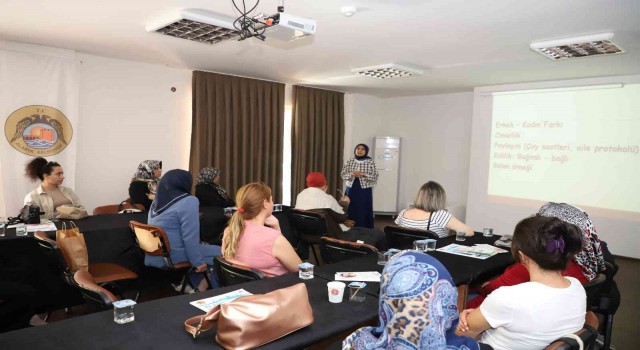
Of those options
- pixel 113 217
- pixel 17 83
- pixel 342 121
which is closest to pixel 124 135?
pixel 17 83

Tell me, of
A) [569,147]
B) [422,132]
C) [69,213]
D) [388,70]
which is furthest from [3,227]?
[422,132]

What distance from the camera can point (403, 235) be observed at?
11.5 ft

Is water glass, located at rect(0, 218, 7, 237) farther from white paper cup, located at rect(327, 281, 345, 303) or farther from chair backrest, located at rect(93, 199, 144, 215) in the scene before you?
white paper cup, located at rect(327, 281, 345, 303)

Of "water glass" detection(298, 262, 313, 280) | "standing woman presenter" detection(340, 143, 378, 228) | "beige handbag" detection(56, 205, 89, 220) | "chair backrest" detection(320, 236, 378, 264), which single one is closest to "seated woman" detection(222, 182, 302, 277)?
"water glass" detection(298, 262, 313, 280)

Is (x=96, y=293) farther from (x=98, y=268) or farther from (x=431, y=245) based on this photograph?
(x=431, y=245)

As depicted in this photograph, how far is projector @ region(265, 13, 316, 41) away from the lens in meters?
2.72

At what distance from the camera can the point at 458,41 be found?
421 centimetres

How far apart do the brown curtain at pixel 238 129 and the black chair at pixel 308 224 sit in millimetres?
2458

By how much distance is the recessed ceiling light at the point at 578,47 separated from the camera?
3835 mm

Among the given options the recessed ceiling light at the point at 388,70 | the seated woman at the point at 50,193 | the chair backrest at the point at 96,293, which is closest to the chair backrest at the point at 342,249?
the chair backrest at the point at 96,293

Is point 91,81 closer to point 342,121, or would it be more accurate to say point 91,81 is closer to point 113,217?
point 113,217

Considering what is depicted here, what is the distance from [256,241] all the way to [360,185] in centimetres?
432

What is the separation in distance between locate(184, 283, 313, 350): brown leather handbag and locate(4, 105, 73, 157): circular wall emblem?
457 centimetres

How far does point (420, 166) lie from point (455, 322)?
24.6 ft
